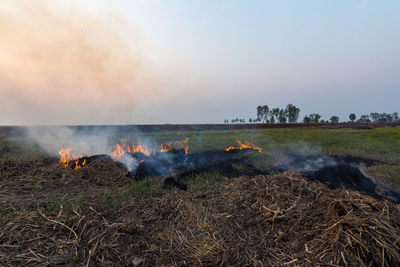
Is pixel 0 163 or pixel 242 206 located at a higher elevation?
pixel 0 163

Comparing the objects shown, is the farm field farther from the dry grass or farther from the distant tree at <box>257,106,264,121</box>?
the distant tree at <box>257,106,264,121</box>

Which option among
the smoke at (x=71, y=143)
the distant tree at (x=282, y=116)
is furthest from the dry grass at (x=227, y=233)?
the distant tree at (x=282, y=116)

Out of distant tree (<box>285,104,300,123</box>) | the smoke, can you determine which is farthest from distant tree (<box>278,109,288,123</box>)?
the smoke

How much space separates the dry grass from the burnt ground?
0.05 ft

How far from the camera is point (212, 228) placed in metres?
3.84

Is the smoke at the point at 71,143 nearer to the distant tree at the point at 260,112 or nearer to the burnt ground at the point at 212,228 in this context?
the burnt ground at the point at 212,228

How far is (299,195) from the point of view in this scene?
165 inches

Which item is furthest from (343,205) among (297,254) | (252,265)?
(252,265)

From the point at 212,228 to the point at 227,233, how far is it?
32 centimetres

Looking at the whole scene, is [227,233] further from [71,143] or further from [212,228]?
[71,143]

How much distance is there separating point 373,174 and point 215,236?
807 cm

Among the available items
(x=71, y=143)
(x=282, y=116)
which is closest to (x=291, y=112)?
(x=282, y=116)

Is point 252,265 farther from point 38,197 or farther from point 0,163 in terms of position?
point 0,163

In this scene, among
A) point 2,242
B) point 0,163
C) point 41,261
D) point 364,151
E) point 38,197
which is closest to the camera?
point 41,261
